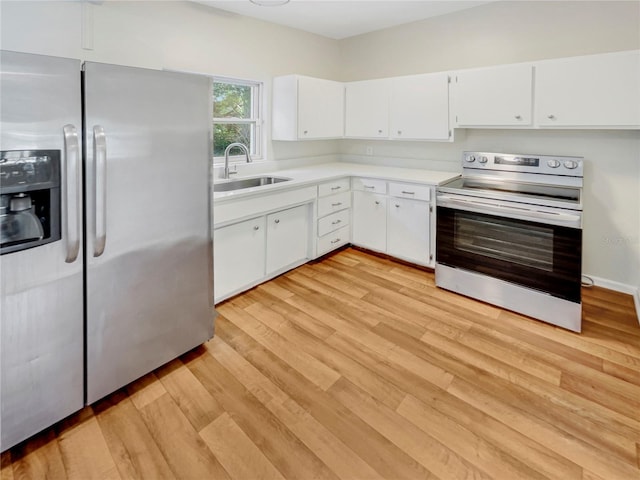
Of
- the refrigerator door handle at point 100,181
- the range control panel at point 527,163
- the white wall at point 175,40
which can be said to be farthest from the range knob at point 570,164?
the refrigerator door handle at point 100,181

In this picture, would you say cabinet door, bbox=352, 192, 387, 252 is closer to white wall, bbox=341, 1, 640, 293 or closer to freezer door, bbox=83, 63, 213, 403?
white wall, bbox=341, 1, 640, 293

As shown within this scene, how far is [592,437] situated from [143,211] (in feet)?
7.57

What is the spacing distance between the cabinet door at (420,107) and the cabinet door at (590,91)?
2.59ft

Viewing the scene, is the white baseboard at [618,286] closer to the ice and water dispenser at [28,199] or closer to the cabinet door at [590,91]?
the cabinet door at [590,91]

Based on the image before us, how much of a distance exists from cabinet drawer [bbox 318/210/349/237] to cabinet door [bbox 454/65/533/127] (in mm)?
1417

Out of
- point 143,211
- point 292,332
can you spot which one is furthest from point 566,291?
point 143,211

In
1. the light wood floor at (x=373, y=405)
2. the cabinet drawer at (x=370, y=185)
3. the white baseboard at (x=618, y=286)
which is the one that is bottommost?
the light wood floor at (x=373, y=405)

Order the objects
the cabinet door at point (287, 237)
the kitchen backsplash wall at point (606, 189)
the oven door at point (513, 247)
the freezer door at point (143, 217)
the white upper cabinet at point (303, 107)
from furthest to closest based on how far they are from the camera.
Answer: the white upper cabinet at point (303, 107), the cabinet door at point (287, 237), the kitchen backsplash wall at point (606, 189), the oven door at point (513, 247), the freezer door at point (143, 217)

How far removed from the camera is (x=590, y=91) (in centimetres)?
262

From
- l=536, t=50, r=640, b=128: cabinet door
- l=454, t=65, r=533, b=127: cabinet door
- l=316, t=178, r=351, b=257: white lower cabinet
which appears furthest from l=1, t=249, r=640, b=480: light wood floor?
l=454, t=65, r=533, b=127: cabinet door

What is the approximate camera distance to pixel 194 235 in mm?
2039

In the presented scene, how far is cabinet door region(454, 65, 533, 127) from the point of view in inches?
114

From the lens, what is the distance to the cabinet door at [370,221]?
3693mm

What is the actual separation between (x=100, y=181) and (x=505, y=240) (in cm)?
259
